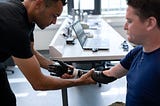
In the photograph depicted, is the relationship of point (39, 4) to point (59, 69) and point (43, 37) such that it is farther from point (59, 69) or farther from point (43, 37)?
point (43, 37)

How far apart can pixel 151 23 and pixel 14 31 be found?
627 mm

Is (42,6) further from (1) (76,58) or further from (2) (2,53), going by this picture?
(1) (76,58)

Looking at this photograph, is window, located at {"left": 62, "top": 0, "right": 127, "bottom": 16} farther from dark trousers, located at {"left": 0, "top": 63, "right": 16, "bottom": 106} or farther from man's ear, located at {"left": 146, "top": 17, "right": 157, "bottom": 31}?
man's ear, located at {"left": 146, "top": 17, "right": 157, "bottom": 31}

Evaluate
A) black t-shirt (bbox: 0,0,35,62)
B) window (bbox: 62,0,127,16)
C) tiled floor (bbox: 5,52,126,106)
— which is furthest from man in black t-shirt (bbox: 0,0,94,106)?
window (bbox: 62,0,127,16)

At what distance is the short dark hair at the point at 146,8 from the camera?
3.33 ft

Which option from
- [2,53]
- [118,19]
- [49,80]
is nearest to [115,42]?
[49,80]

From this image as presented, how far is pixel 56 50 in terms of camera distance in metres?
2.17

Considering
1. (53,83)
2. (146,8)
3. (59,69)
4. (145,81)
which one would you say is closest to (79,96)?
(59,69)

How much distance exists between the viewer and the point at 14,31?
1.26 metres

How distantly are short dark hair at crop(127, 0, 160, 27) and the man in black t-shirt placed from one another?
505mm

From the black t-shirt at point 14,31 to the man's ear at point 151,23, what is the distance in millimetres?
593

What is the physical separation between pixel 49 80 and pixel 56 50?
25.5 inches

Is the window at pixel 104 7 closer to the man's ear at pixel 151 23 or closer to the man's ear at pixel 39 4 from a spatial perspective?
the man's ear at pixel 39 4

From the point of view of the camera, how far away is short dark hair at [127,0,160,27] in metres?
1.01
